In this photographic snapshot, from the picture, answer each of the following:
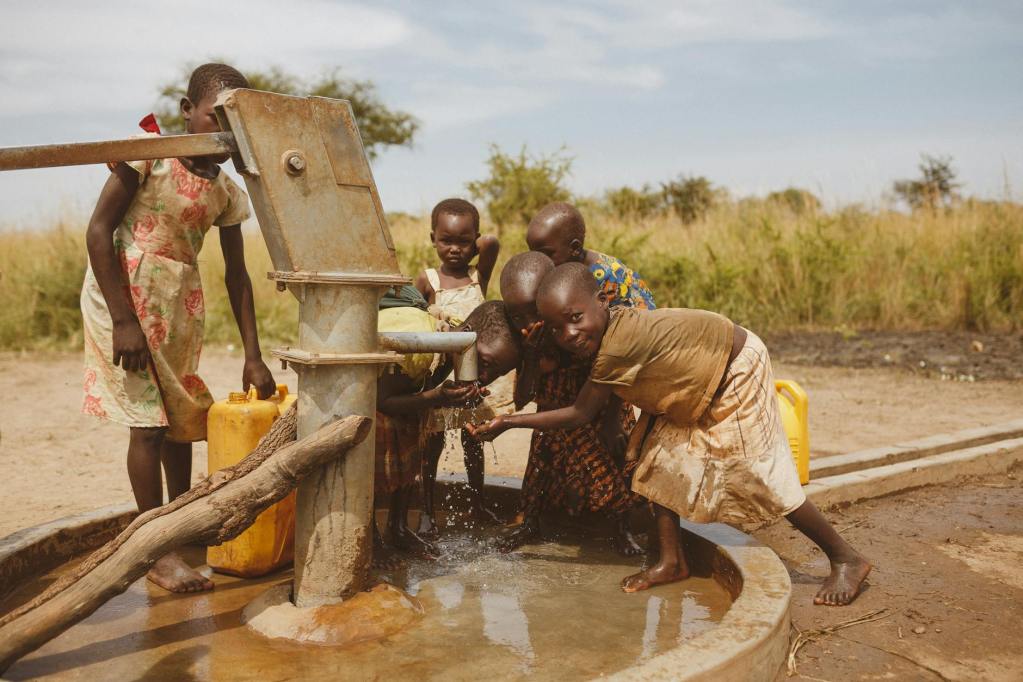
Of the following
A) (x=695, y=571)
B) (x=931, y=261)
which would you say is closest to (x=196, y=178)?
(x=695, y=571)

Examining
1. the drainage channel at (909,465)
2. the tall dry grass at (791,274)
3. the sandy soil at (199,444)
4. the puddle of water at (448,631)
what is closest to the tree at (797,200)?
the tall dry grass at (791,274)

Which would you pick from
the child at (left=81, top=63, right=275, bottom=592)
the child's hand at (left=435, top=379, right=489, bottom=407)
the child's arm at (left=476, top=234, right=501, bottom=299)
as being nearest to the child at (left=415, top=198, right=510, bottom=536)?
the child's arm at (left=476, top=234, right=501, bottom=299)

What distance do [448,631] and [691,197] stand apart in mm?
14383

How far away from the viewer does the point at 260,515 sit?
2889mm

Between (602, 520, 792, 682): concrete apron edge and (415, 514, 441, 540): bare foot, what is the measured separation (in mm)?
1164

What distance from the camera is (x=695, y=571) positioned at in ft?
10.2

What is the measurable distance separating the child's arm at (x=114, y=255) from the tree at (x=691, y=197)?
397 inches

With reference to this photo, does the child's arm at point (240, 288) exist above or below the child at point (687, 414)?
above

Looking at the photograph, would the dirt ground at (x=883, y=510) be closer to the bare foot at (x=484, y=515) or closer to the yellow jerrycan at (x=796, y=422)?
the yellow jerrycan at (x=796, y=422)

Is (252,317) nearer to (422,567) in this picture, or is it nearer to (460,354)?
(460,354)

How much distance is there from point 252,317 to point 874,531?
2655mm

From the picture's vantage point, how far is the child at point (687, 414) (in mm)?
2824

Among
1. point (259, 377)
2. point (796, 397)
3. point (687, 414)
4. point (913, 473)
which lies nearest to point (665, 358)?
point (687, 414)

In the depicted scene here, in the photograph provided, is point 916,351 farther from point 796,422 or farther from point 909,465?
point 796,422
